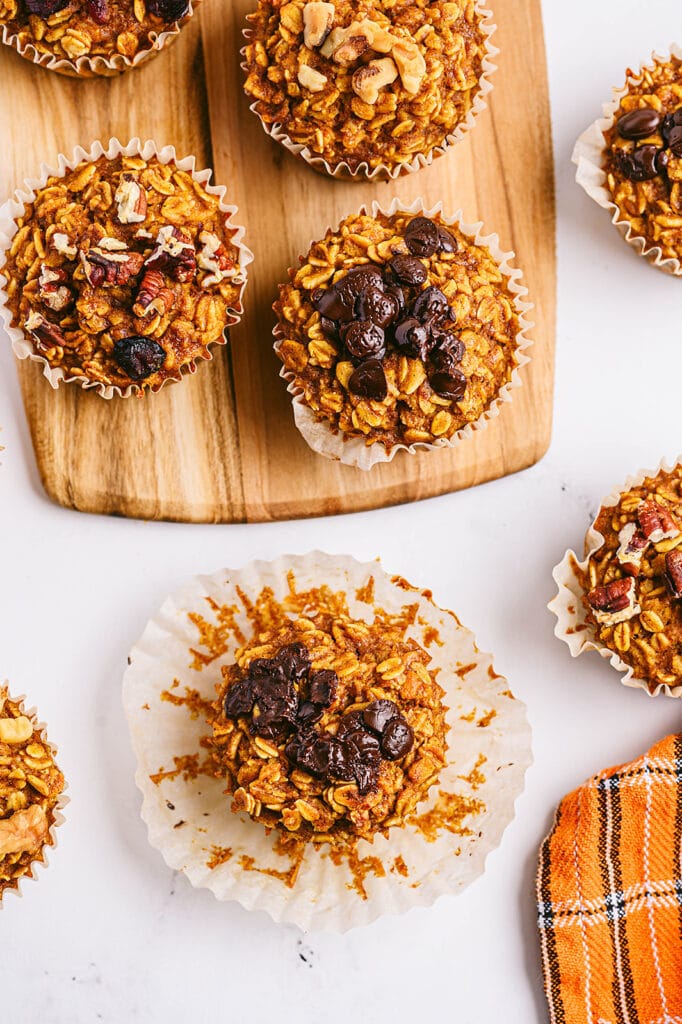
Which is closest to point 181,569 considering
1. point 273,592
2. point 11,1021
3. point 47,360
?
point 273,592

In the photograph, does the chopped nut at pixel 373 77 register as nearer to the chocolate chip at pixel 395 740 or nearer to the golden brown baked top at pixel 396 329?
the golden brown baked top at pixel 396 329

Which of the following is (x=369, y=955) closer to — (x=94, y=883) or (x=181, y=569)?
(x=94, y=883)

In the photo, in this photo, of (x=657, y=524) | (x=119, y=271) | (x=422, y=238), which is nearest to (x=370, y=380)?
(x=422, y=238)

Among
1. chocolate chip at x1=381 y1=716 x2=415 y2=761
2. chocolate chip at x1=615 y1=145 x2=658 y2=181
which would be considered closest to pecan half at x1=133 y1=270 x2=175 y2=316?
chocolate chip at x1=381 y1=716 x2=415 y2=761

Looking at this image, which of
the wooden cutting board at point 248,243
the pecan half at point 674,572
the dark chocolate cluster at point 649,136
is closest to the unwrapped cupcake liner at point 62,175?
the wooden cutting board at point 248,243

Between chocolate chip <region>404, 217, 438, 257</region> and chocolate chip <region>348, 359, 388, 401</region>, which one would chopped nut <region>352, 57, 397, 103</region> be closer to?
chocolate chip <region>404, 217, 438, 257</region>

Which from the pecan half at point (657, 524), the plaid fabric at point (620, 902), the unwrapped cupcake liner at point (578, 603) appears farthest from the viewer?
the plaid fabric at point (620, 902)

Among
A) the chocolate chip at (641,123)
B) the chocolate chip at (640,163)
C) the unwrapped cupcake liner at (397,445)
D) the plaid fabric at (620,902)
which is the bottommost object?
the plaid fabric at (620,902)

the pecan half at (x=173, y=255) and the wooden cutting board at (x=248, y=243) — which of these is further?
the wooden cutting board at (x=248, y=243)

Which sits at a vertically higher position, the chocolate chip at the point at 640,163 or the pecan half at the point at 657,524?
the chocolate chip at the point at 640,163
